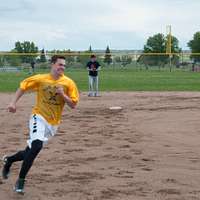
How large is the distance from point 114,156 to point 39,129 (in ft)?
9.56

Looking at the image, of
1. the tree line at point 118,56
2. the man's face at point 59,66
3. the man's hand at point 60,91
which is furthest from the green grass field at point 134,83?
the man's hand at point 60,91

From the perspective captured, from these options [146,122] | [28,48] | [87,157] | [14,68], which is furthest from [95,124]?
[28,48]

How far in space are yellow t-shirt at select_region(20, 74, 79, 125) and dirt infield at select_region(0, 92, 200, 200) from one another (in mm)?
1001

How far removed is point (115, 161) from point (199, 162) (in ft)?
4.46

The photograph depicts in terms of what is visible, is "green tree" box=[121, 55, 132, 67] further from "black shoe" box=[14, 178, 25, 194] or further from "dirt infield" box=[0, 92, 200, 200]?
"black shoe" box=[14, 178, 25, 194]

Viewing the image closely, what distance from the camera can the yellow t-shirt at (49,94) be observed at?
7516mm

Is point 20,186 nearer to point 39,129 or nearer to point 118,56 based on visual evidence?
point 39,129

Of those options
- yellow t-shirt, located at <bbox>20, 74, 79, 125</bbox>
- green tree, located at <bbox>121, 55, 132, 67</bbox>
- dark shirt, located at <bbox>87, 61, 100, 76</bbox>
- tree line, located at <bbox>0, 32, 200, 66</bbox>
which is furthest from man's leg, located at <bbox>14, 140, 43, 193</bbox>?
green tree, located at <bbox>121, 55, 132, 67</bbox>

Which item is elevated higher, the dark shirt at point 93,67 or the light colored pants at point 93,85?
the dark shirt at point 93,67

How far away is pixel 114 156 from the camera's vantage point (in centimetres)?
1010

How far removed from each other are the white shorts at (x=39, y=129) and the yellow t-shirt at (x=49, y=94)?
59mm

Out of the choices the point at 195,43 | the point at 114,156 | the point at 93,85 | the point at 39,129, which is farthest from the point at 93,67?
the point at 195,43

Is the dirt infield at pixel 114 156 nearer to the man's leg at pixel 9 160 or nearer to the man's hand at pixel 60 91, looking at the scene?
the man's leg at pixel 9 160

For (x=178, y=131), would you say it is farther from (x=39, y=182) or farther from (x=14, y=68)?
(x=14, y=68)
